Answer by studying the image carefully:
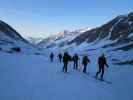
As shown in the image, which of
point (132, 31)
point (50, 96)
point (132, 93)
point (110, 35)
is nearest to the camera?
point (50, 96)

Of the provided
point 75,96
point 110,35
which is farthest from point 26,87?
point 110,35

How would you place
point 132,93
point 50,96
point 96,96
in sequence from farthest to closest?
1. point 132,93
2. point 96,96
3. point 50,96

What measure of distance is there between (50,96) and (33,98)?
0.94 meters

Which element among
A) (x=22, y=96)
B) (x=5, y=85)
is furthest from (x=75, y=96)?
(x=5, y=85)

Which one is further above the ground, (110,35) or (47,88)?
(110,35)

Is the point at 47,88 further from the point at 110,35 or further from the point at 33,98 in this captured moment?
the point at 110,35

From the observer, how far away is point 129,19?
199 m

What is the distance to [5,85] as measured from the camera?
11344 millimetres

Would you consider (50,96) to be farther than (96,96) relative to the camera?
No

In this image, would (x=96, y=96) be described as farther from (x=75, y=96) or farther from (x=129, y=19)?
(x=129, y=19)

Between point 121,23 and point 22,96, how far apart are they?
197m

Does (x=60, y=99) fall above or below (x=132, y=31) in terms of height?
below

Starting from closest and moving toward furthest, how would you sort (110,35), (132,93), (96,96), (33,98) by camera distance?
(33,98) < (96,96) < (132,93) < (110,35)

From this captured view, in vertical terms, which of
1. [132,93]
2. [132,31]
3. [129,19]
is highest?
[129,19]
